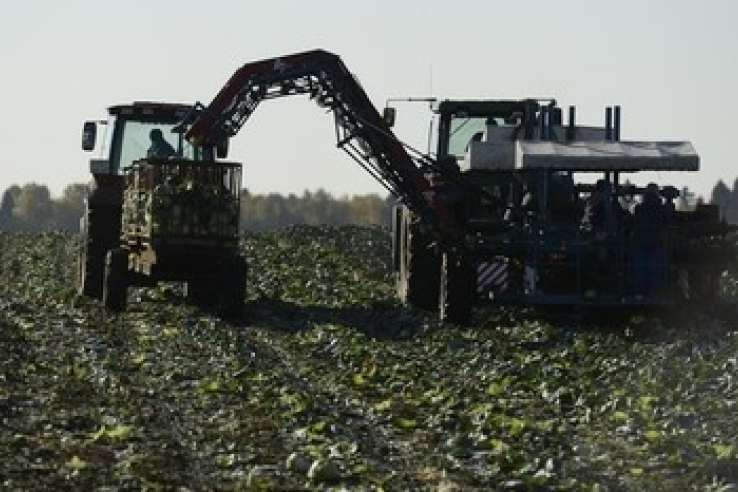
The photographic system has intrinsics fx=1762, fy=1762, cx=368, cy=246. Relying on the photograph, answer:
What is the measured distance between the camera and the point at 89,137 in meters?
27.2

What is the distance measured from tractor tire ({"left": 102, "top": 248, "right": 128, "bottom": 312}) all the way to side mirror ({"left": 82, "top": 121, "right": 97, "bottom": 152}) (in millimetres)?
2274

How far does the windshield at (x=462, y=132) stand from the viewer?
28234 mm

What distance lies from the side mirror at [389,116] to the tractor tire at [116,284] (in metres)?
4.36

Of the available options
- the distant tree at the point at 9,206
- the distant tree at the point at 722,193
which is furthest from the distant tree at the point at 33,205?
the distant tree at the point at 722,193

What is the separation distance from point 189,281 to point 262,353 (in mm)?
5586

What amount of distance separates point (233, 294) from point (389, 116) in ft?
11.8

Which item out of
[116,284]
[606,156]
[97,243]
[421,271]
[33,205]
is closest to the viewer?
[606,156]

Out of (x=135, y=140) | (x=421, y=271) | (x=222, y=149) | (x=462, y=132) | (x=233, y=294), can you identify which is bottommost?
(x=233, y=294)

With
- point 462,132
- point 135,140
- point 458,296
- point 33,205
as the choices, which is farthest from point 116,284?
point 33,205

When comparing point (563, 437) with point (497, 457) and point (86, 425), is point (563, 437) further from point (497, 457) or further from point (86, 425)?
point (86, 425)

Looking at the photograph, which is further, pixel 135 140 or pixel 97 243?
pixel 135 140

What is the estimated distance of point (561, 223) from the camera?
24.7m

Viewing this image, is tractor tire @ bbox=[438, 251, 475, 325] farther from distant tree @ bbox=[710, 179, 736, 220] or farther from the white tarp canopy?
distant tree @ bbox=[710, 179, 736, 220]

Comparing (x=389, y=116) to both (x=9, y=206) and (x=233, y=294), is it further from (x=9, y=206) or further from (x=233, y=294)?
(x=9, y=206)
